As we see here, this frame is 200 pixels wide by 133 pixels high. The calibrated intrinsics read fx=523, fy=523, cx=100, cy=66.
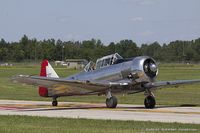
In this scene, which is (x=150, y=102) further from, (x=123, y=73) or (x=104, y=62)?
(x=104, y=62)

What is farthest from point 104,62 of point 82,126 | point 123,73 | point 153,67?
point 82,126

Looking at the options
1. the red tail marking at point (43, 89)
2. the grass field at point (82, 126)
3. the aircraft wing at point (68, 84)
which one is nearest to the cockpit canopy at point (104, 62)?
the aircraft wing at point (68, 84)

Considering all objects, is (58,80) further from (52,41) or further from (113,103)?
(52,41)

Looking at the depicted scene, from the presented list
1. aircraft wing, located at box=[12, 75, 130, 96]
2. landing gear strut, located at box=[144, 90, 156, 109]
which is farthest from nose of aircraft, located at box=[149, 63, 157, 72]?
landing gear strut, located at box=[144, 90, 156, 109]

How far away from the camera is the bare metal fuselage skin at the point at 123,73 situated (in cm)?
2339

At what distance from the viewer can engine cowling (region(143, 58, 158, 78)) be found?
2347 centimetres

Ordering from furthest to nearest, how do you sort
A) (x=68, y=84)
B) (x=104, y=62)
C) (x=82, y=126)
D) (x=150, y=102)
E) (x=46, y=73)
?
(x=46, y=73), (x=104, y=62), (x=150, y=102), (x=68, y=84), (x=82, y=126)

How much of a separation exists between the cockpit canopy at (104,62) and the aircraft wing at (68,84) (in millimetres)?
1152

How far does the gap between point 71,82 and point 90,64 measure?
6.71 feet

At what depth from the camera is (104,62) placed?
24.9 meters

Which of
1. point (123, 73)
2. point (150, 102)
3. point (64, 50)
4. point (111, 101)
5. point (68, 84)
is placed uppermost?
point (64, 50)

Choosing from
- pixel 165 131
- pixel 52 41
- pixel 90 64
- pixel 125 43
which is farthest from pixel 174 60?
pixel 165 131

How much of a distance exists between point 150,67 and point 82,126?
26.7 ft

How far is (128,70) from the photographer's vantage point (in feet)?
77.3
